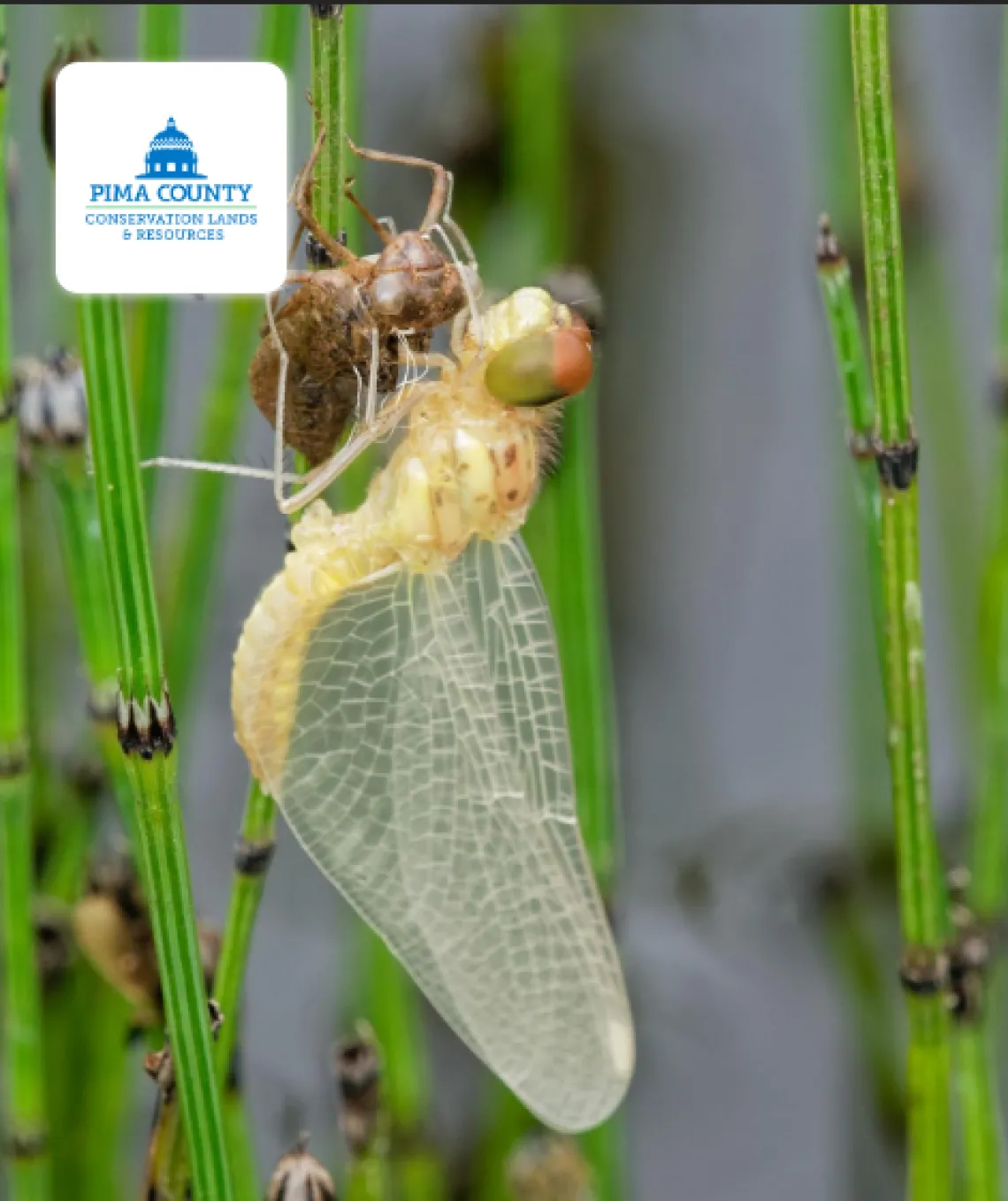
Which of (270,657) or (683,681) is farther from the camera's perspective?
(683,681)

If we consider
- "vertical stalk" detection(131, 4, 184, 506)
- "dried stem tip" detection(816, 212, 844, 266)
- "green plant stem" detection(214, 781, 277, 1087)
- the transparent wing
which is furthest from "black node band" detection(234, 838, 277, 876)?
"dried stem tip" detection(816, 212, 844, 266)

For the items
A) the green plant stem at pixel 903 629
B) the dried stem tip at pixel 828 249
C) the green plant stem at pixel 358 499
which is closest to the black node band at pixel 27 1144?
the green plant stem at pixel 358 499

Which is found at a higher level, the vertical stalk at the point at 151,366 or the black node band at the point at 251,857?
the vertical stalk at the point at 151,366

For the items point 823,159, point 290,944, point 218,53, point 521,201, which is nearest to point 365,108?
point 218,53

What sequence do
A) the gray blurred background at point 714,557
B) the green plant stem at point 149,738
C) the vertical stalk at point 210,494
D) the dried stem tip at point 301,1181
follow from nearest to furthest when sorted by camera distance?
the green plant stem at point 149,738 → the dried stem tip at point 301,1181 → the vertical stalk at point 210,494 → the gray blurred background at point 714,557

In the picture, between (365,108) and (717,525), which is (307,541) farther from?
(717,525)

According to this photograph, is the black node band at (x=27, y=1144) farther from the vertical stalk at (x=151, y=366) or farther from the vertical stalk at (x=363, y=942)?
the vertical stalk at (x=151, y=366)
